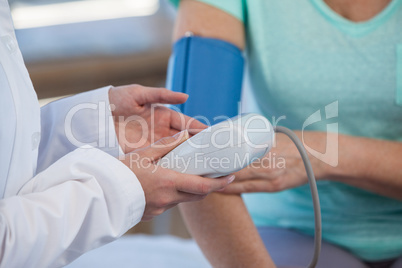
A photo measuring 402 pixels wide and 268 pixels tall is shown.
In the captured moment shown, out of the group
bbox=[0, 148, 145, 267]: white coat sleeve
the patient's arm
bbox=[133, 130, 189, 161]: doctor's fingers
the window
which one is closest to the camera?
bbox=[0, 148, 145, 267]: white coat sleeve

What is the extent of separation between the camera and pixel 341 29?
0.89 meters

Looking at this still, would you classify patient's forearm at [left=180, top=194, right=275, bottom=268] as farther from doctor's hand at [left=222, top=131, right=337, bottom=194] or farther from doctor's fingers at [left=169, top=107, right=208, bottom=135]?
doctor's fingers at [left=169, top=107, right=208, bottom=135]

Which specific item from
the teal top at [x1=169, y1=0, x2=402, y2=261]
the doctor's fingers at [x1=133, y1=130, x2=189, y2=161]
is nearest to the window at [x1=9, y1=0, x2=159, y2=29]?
the teal top at [x1=169, y1=0, x2=402, y2=261]

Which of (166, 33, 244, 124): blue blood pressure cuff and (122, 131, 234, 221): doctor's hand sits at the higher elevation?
(166, 33, 244, 124): blue blood pressure cuff

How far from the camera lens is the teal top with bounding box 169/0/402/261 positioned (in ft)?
2.86

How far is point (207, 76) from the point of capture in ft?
2.87

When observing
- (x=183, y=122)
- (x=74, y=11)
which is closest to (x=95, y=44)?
(x=74, y=11)

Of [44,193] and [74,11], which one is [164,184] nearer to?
[44,193]

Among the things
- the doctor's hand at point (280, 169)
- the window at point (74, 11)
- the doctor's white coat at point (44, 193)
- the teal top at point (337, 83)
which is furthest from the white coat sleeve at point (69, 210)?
the window at point (74, 11)

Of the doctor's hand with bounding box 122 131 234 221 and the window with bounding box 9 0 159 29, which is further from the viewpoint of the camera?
the window with bounding box 9 0 159 29

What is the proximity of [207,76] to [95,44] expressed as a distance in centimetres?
257

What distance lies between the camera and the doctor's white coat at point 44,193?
546mm

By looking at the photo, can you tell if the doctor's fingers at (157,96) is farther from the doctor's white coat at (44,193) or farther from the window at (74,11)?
the window at (74,11)

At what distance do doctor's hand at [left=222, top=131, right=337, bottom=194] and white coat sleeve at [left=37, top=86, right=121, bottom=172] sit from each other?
211mm
